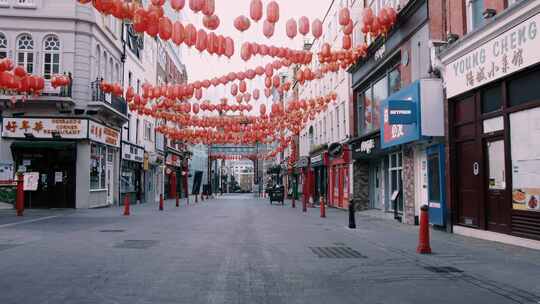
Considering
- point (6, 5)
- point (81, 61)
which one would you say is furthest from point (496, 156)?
point (6, 5)

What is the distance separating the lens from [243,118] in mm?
28078

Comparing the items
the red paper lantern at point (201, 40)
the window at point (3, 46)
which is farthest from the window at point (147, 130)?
the red paper lantern at point (201, 40)

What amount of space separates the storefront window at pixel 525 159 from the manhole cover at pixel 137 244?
7907mm

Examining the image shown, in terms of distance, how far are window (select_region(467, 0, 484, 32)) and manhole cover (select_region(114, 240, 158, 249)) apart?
9.17 m

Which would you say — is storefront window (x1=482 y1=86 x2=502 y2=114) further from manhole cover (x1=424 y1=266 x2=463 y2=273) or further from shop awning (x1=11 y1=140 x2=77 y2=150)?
shop awning (x1=11 y1=140 x2=77 y2=150)

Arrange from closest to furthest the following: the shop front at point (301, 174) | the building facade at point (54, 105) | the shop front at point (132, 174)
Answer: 1. the building facade at point (54, 105)
2. the shop front at point (132, 174)
3. the shop front at point (301, 174)

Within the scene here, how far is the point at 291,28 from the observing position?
1344 cm

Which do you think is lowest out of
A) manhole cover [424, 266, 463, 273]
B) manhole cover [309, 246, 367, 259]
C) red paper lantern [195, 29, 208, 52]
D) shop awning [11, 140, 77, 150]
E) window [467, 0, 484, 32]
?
manhole cover [309, 246, 367, 259]

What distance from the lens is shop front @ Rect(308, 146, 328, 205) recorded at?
1373 inches

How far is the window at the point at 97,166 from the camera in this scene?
2664 cm

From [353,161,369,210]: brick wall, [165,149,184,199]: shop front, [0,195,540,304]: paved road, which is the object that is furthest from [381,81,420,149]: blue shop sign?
[165,149,184,199]: shop front

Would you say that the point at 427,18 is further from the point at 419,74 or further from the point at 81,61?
the point at 81,61

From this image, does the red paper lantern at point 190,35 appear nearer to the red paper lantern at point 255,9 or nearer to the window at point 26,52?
the red paper lantern at point 255,9

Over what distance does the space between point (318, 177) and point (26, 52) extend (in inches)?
859
